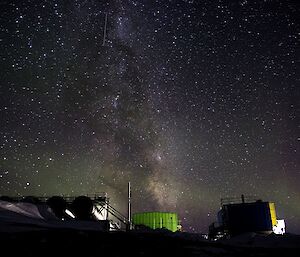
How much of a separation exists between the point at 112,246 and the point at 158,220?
25188mm

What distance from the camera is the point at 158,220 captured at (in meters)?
30.9

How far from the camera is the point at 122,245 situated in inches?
279

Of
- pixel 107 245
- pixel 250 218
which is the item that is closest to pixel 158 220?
pixel 250 218

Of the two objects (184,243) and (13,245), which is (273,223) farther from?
(13,245)

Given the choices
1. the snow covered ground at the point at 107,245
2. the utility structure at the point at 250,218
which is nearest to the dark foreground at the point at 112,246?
the snow covered ground at the point at 107,245

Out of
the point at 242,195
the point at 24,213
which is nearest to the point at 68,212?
the point at 24,213

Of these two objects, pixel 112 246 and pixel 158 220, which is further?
pixel 158 220

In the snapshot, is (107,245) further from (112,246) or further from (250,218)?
(250,218)

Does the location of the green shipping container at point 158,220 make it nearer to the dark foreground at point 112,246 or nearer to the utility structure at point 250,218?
the utility structure at point 250,218

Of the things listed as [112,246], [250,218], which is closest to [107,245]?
[112,246]

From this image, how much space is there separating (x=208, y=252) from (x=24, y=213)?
7.03 metres

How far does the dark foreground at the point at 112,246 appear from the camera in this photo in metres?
5.89

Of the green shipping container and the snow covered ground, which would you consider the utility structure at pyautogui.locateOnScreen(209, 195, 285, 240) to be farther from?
the snow covered ground

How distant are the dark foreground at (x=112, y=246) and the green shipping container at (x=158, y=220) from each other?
74.3 ft
